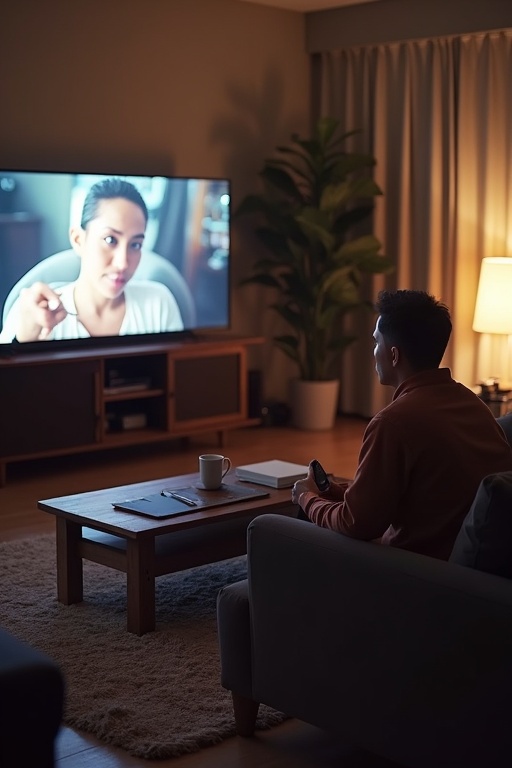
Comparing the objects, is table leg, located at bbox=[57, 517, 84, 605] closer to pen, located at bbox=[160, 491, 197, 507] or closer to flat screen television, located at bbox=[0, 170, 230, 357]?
pen, located at bbox=[160, 491, 197, 507]

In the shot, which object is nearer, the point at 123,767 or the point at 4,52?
the point at 123,767

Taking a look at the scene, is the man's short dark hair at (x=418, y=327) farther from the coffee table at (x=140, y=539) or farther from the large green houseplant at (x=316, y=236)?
the large green houseplant at (x=316, y=236)

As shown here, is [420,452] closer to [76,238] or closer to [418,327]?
[418,327]

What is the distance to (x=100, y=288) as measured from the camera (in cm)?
575

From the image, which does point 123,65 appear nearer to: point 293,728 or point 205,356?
point 205,356

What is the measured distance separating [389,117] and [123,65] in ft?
5.53

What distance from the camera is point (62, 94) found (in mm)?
5789

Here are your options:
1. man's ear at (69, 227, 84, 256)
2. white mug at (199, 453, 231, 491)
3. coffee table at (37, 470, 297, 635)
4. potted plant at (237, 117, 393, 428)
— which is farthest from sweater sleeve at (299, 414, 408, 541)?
potted plant at (237, 117, 393, 428)

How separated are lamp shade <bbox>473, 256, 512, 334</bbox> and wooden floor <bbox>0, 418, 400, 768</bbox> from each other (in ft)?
3.39

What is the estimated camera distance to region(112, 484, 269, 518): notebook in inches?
135

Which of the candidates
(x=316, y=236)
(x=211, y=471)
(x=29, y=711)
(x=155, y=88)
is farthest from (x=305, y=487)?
(x=155, y=88)

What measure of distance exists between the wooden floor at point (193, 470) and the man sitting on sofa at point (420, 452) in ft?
1.86

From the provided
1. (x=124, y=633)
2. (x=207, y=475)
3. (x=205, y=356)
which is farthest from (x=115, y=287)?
(x=124, y=633)

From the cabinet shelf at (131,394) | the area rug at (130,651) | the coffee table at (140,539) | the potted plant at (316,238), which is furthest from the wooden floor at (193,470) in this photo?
the coffee table at (140,539)
